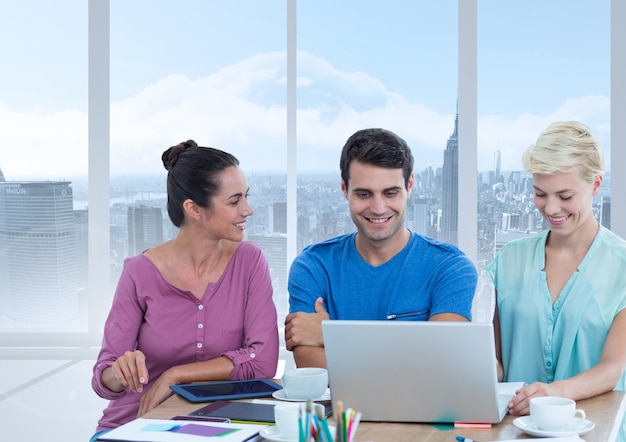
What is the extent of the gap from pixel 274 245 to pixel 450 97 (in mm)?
1070

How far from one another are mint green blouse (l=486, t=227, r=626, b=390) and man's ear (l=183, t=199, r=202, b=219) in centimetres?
94

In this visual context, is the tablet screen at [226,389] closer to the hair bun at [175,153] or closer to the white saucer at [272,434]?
the white saucer at [272,434]

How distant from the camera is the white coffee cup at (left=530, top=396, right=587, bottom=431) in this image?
5.32ft

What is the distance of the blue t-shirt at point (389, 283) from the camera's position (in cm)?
242

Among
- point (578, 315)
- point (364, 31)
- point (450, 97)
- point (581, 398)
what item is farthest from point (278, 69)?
point (581, 398)

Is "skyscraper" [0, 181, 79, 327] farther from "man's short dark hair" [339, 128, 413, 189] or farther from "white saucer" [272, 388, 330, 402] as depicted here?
"white saucer" [272, 388, 330, 402]

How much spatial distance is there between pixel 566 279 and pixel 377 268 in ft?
1.79

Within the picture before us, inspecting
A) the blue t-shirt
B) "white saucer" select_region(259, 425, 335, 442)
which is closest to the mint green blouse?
the blue t-shirt

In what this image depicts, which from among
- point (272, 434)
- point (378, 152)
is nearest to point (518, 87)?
point (378, 152)

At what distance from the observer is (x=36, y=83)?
403 centimetres

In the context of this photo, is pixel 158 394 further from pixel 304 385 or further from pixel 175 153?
pixel 175 153

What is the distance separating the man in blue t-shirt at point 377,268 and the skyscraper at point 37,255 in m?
1.85

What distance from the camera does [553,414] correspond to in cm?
162

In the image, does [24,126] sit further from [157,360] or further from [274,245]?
[157,360]
